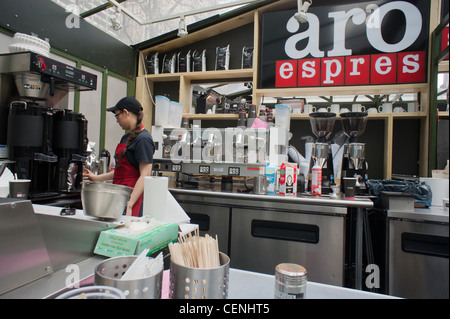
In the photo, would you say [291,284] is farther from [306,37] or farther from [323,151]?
[306,37]

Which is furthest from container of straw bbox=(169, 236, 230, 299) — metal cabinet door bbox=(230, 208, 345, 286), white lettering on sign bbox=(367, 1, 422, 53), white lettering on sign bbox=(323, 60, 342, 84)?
white lettering on sign bbox=(367, 1, 422, 53)

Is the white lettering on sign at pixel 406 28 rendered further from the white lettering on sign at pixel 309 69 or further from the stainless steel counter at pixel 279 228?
the stainless steel counter at pixel 279 228

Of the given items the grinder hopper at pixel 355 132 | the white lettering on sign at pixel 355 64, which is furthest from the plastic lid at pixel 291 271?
the white lettering on sign at pixel 355 64

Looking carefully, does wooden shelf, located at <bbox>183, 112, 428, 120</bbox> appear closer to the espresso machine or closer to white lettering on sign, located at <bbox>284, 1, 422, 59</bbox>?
white lettering on sign, located at <bbox>284, 1, 422, 59</bbox>

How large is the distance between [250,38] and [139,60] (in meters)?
1.65

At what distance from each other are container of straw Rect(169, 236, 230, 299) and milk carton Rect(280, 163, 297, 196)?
1.66m

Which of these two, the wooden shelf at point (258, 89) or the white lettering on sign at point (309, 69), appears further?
the white lettering on sign at point (309, 69)

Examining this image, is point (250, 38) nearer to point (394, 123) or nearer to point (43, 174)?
point (394, 123)

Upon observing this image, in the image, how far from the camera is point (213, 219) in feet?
7.28

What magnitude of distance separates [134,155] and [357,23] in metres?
2.96

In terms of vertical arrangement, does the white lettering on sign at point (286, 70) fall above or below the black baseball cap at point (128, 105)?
above

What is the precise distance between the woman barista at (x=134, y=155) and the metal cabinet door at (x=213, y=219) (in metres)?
0.45

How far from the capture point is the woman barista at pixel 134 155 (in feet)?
6.45

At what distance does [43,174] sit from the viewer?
1.80 m
